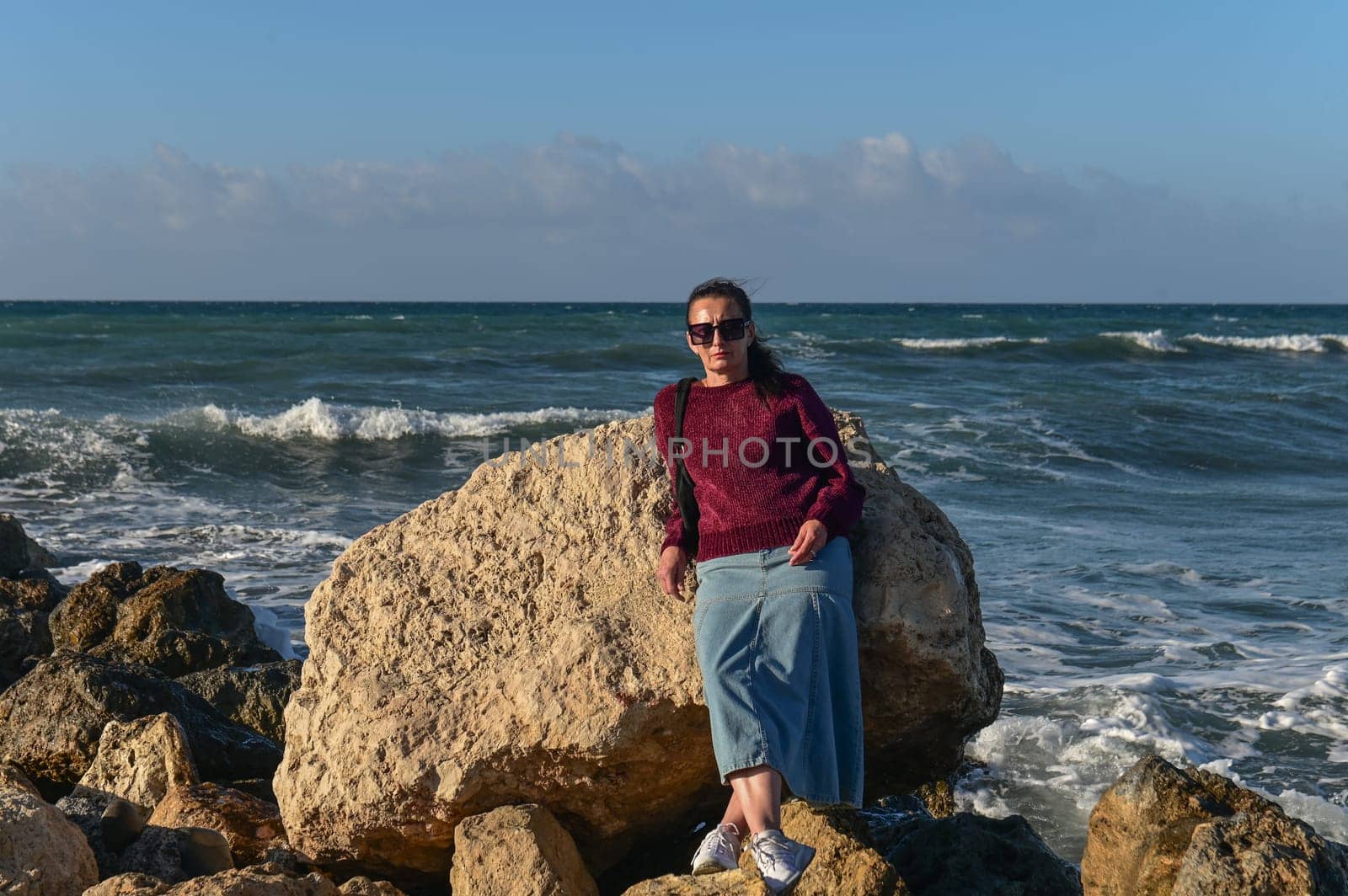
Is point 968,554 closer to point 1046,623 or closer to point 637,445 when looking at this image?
point 637,445

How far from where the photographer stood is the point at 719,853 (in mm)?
3219

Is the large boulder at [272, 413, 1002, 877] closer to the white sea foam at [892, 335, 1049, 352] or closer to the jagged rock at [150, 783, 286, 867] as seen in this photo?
the jagged rock at [150, 783, 286, 867]

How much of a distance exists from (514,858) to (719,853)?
1.87 ft

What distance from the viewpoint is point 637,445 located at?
13.2ft

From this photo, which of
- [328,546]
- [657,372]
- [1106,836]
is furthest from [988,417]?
[1106,836]

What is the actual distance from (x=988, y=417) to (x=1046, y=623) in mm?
11211

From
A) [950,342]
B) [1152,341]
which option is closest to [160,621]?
[950,342]

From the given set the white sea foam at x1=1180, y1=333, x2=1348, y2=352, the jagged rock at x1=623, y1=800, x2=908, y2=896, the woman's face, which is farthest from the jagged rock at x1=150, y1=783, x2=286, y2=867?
the white sea foam at x1=1180, y1=333, x2=1348, y2=352

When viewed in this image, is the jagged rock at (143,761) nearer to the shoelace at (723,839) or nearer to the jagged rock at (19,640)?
the shoelace at (723,839)

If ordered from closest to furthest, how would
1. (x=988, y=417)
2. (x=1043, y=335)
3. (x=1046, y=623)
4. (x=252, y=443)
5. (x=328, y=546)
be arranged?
(x=1046, y=623)
(x=328, y=546)
(x=252, y=443)
(x=988, y=417)
(x=1043, y=335)

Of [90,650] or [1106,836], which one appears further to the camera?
[90,650]

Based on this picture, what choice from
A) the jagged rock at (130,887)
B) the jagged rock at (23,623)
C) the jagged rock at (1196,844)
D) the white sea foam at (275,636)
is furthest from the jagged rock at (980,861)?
the jagged rock at (23,623)

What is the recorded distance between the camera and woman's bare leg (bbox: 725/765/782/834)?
327 centimetres

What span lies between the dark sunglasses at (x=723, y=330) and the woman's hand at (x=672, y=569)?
25.0 inches
